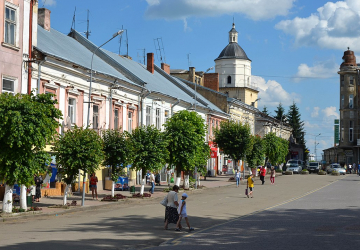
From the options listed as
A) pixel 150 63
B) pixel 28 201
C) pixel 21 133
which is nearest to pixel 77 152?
pixel 28 201

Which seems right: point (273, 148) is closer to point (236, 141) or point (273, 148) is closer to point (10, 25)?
point (236, 141)

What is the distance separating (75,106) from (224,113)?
3959 cm

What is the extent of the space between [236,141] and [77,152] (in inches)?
1385

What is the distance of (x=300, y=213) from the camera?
80.7ft

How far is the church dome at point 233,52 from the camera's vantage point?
108 metres

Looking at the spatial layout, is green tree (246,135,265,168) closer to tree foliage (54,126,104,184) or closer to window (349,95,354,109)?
tree foliage (54,126,104,184)

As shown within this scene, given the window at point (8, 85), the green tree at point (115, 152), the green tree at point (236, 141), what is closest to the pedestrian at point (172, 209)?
the window at point (8, 85)

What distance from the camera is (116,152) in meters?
33.6

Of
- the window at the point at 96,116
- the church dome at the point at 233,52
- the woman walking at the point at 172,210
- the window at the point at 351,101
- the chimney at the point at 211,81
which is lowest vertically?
the woman walking at the point at 172,210

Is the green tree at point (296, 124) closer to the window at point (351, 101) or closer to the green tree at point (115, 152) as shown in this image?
the window at point (351, 101)

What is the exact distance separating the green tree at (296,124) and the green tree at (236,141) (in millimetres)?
76927

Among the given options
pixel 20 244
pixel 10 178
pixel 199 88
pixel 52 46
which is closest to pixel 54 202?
pixel 10 178

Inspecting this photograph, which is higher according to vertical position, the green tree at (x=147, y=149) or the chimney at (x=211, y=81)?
the chimney at (x=211, y=81)

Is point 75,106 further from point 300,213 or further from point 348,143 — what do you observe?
point 348,143
